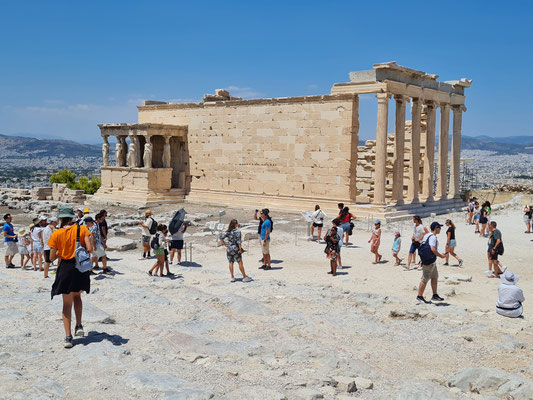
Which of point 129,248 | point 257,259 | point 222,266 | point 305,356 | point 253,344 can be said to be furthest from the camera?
point 129,248

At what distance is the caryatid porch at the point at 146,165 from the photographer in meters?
29.2

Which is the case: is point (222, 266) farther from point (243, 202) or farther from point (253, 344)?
point (243, 202)

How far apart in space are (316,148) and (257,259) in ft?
34.8

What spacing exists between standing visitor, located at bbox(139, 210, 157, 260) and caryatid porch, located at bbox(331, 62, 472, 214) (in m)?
11.1

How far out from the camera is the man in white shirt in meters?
14.1

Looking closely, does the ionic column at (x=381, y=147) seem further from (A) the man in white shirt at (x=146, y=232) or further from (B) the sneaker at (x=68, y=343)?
(B) the sneaker at (x=68, y=343)

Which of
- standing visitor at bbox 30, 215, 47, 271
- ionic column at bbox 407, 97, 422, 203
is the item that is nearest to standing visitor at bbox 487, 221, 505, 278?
standing visitor at bbox 30, 215, 47, 271

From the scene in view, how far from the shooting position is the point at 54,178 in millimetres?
45219

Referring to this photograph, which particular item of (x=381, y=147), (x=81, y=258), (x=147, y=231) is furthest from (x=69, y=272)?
(x=381, y=147)

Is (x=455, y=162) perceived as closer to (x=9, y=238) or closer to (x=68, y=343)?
(x=9, y=238)

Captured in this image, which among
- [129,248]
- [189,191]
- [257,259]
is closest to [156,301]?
[257,259]

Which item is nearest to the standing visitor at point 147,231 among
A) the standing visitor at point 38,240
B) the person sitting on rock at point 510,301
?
the standing visitor at point 38,240

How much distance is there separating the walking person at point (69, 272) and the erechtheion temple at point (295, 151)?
55.9 feet

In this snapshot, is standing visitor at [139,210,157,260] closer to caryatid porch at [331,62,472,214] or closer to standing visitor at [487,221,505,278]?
standing visitor at [487,221,505,278]
